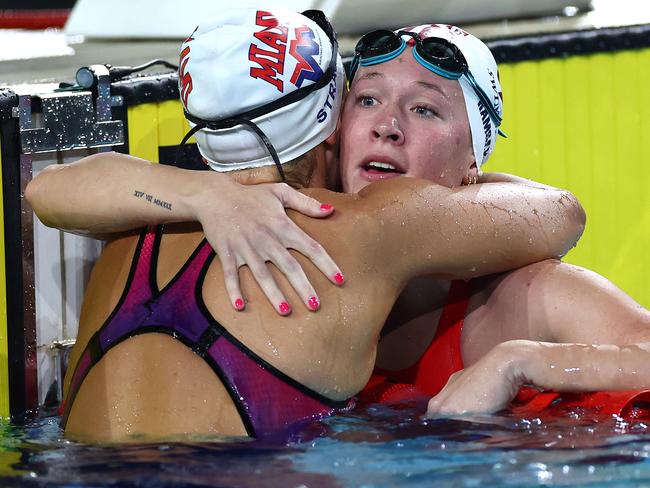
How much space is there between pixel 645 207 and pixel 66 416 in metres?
2.58

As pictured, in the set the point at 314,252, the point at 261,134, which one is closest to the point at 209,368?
the point at 314,252

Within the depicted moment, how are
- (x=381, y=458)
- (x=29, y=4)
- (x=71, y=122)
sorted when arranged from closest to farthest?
(x=381, y=458) < (x=71, y=122) < (x=29, y=4)

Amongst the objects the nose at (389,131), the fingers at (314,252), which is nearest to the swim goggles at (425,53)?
the nose at (389,131)

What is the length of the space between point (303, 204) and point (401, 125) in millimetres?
574

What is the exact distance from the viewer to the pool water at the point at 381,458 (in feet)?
6.58

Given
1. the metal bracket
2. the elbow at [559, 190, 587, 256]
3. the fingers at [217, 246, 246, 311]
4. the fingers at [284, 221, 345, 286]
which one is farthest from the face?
the metal bracket

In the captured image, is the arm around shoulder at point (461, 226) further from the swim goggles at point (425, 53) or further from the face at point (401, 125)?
the swim goggles at point (425, 53)

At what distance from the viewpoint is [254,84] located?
2.70 metres

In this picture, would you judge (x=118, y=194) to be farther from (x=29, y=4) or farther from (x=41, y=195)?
(x=29, y=4)

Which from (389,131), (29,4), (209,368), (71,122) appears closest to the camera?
(209,368)

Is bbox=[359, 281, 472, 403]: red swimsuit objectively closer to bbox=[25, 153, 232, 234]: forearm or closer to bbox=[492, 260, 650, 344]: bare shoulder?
bbox=[492, 260, 650, 344]: bare shoulder

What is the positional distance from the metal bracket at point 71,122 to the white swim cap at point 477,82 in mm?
1091

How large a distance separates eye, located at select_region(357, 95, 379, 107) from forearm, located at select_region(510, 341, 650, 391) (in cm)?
90

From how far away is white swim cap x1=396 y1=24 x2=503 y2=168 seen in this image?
3150 millimetres
